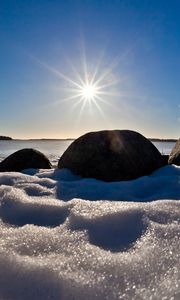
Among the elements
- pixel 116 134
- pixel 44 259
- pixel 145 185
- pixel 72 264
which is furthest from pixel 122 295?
pixel 116 134

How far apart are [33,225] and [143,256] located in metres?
0.90

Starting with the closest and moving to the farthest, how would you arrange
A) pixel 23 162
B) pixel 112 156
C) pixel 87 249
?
pixel 87 249 → pixel 112 156 → pixel 23 162

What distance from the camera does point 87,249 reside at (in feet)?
5.83

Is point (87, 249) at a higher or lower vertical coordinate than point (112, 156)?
lower

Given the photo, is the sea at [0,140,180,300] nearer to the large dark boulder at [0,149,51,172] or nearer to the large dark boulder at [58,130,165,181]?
the large dark boulder at [58,130,165,181]

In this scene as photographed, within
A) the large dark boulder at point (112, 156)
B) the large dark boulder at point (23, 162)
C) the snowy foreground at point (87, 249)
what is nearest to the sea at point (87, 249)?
the snowy foreground at point (87, 249)

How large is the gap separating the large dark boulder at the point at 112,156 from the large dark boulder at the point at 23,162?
1.13 metres

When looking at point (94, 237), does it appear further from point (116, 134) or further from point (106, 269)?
point (116, 134)

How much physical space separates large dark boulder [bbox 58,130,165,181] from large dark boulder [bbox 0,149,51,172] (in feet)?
3.70

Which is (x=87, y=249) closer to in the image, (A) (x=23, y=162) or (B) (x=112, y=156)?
(B) (x=112, y=156)

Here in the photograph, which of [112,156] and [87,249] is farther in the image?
[112,156]

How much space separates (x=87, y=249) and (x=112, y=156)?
366 cm

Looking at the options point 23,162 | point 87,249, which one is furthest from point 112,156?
point 87,249

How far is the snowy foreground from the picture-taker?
1386 mm
